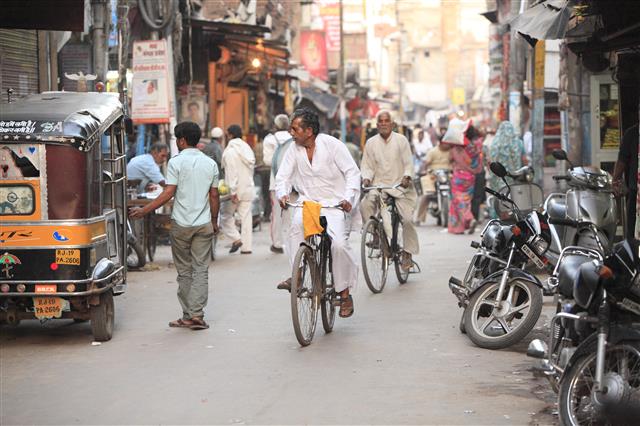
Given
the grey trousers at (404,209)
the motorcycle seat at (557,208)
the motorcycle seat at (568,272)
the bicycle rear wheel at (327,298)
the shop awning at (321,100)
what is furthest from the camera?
the shop awning at (321,100)

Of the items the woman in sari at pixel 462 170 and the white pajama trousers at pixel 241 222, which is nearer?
the white pajama trousers at pixel 241 222

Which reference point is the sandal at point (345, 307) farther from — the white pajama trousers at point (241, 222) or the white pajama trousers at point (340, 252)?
the white pajama trousers at point (241, 222)

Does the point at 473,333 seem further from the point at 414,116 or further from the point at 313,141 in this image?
the point at 414,116

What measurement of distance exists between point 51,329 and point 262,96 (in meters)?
22.8

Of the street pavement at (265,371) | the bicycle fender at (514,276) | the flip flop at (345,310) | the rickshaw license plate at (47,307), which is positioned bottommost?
the street pavement at (265,371)

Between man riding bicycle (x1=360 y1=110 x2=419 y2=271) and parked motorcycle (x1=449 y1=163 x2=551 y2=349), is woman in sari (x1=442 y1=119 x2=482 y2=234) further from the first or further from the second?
parked motorcycle (x1=449 y1=163 x2=551 y2=349)

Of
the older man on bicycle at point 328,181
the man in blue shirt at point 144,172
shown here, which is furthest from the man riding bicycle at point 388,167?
the man in blue shirt at point 144,172

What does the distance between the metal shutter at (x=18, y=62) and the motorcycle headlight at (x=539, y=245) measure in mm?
8529

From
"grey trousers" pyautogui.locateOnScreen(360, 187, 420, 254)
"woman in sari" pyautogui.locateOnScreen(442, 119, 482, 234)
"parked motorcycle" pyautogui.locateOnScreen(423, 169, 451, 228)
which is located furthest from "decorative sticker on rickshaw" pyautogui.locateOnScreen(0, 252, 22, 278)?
"parked motorcycle" pyautogui.locateOnScreen(423, 169, 451, 228)

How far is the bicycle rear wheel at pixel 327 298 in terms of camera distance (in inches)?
376

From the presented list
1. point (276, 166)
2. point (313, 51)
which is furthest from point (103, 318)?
point (313, 51)

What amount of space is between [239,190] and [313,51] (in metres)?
30.3

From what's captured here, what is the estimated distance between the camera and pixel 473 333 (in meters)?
8.95

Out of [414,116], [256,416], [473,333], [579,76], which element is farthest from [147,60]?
[414,116]
